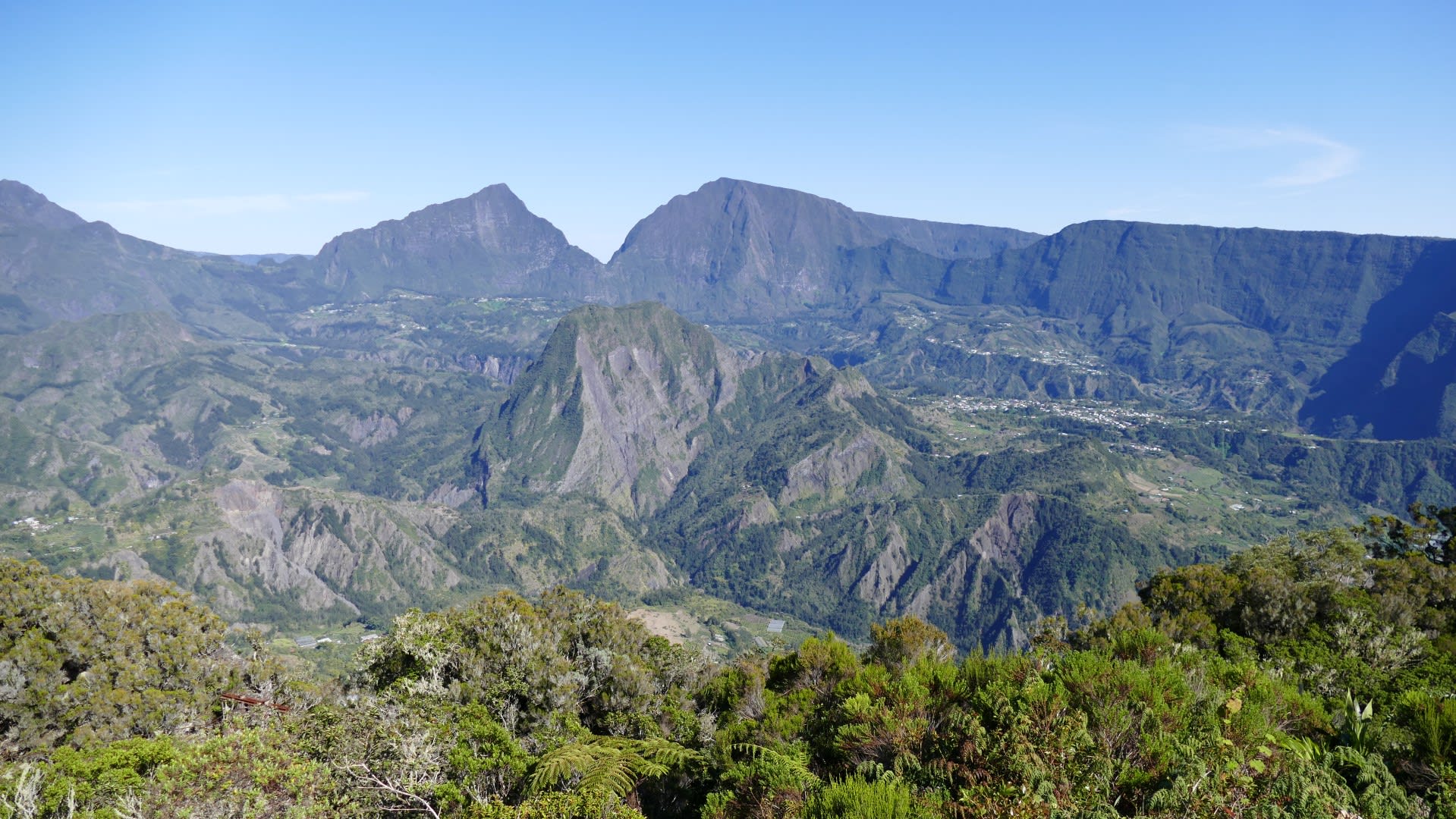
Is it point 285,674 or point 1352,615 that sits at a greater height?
point 1352,615

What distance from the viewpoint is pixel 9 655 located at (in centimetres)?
3788

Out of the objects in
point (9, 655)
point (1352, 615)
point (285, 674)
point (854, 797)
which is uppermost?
point (854, 797)

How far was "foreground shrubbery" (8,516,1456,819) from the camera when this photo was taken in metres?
16.6

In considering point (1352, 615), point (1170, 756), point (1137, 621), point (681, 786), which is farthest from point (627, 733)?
point (1352, 615)

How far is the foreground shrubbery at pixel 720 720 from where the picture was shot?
1661 cm

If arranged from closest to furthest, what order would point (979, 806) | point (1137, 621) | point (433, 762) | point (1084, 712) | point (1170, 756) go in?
point (979, 806) < point (1170, 756) < point (1084, 712) < point (433, 762) < point (1137, 621)

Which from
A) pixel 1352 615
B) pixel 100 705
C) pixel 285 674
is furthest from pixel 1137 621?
pixel 100 705

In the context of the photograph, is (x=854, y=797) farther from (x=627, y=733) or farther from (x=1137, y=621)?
(x=1137, y=621)

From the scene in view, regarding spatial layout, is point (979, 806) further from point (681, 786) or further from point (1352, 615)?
point (1352, 615)

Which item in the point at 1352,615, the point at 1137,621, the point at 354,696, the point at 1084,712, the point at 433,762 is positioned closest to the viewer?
the point at 1084,712

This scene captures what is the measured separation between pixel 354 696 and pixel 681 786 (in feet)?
62.0

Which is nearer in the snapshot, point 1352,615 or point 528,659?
point 528,659

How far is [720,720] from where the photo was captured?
3694 cm

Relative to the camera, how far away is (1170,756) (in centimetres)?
1656
